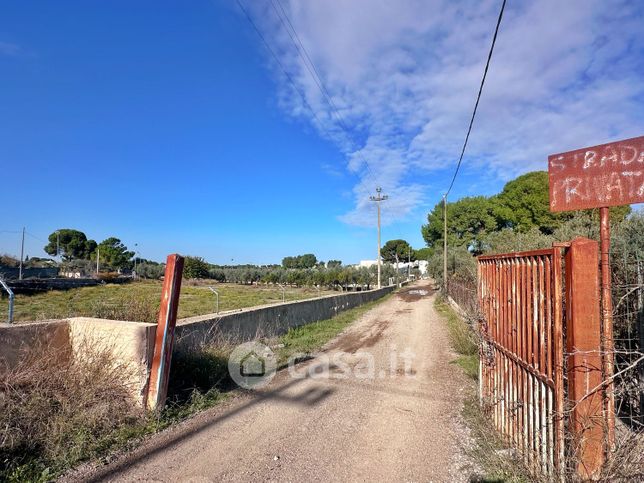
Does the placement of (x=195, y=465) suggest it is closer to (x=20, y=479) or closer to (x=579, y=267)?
(x=20, y=479)

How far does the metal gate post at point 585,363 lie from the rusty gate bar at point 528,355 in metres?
0.11

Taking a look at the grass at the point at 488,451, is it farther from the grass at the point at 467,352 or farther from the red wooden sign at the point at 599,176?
the red wooden sign at the point at 599,176

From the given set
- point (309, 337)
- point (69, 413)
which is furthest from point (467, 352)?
point (69, 413)

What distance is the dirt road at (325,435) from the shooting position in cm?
351

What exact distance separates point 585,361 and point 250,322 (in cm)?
764

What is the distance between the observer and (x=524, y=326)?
3.40 meters

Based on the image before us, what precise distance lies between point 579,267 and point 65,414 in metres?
5.02

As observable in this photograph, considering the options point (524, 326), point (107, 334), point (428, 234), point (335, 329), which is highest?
point (428, 234)

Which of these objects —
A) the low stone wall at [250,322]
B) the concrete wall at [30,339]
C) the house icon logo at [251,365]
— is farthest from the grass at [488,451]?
the concrete wall at [30,339]

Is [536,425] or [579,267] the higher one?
[579,267]

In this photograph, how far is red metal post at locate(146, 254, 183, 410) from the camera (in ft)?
15.7

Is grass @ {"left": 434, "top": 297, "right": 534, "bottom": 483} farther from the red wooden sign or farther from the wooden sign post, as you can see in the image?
the red wooden sign

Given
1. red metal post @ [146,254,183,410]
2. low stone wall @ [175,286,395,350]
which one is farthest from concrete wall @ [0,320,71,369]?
low stone wall @ [175,286,395,350]

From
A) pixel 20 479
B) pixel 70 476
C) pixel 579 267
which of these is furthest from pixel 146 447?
pixel 579 267
